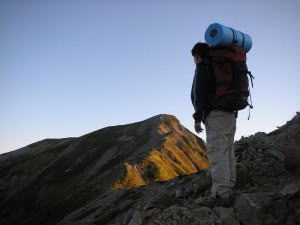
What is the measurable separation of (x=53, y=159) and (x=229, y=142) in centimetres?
10258

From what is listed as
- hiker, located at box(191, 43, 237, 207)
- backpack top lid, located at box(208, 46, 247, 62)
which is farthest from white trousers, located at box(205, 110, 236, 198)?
backpack top lid, located at box(208, 46, 247, 62)

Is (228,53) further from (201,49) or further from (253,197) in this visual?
(253,197)

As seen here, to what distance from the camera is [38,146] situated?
13838 centimetres

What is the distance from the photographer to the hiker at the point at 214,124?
8.63 m

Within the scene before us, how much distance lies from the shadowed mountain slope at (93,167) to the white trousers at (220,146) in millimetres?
50802

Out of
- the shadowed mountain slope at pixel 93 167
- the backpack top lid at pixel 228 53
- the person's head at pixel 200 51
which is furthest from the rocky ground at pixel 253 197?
the shadowed mountain slope at pixel 93 167

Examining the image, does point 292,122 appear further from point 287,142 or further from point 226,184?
point 226,184

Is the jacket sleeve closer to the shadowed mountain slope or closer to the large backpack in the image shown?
the large backpack

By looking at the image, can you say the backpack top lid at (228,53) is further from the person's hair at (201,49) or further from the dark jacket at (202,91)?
the dark jacket at (202,91)

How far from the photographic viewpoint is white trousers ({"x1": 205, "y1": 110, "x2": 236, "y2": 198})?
28.2 ft

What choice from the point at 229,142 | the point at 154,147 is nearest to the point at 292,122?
the point at 229,142

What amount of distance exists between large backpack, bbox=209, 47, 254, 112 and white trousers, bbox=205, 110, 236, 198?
0.32 m

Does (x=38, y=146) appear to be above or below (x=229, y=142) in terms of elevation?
above

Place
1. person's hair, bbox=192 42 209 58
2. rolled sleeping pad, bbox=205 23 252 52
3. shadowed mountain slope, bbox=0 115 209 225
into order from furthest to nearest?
1. shadowed mountain slope, bbox=0 115 209 225
2. person's hair, bbox=192 42 209 58
3. rolled sleeping pad, bbox=205 23 252 52
